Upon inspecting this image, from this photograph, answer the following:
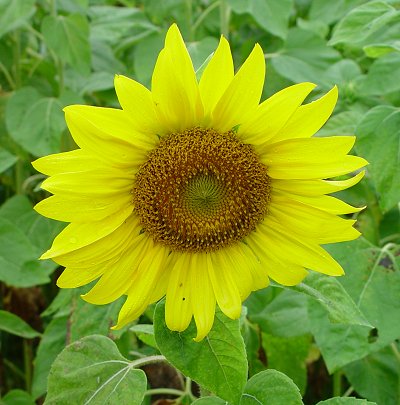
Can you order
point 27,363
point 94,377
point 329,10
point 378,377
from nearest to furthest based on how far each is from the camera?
point 94,377, point 378,377, point 27,363, point 329,10

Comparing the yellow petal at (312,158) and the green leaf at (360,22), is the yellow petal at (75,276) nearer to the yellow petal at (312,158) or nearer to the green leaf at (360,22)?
the yellow petal at (312,158)

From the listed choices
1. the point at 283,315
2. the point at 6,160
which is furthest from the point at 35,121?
the point at 283,315

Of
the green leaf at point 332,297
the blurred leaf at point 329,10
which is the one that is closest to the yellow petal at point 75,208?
the green leaf at point 332,297

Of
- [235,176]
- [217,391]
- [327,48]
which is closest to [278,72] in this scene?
[327,48]

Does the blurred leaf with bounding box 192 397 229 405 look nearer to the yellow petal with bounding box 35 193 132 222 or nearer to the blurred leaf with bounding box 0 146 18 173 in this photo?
the yellow petal with bounding box 35 193 132 222

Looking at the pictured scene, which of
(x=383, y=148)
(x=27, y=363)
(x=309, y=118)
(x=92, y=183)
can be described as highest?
(x=309, y=118)

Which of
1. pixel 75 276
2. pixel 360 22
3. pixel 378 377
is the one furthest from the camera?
pixel 378 377

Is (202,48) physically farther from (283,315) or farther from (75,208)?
(75,208)

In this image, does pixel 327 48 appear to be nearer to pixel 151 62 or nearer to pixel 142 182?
pixel 151 62

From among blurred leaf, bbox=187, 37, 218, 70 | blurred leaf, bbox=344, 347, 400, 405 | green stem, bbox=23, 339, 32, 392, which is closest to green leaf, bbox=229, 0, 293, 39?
blurred leaf, bbox=187, 37, 218, 70
